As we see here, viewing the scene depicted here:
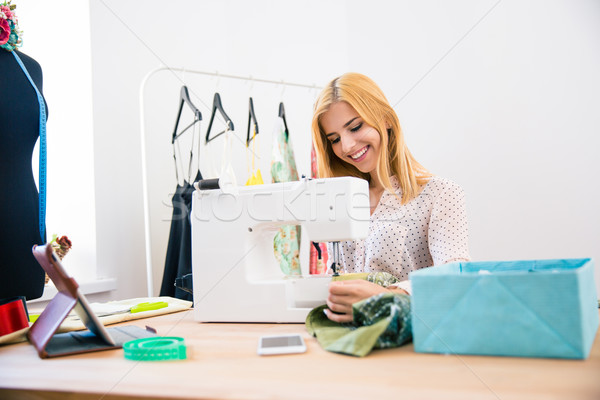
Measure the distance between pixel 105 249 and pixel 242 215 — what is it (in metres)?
1.28

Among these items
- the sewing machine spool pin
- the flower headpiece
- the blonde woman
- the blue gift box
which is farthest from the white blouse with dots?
Result: the flower headpiece

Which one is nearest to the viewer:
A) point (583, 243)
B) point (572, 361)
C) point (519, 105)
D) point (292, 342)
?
point (572, 361)

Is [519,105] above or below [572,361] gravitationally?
above

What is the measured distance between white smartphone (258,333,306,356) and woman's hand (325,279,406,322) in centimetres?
9

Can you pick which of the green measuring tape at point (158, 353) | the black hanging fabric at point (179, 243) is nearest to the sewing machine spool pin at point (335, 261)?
the green measuring tape at point (158, 353)

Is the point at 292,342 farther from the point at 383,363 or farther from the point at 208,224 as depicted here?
the point at 208,224

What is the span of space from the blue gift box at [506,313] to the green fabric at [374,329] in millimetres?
37

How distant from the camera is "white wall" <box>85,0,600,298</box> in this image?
182cm

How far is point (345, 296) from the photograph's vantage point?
0.82 meters

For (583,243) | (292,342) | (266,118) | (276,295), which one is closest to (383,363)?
(292,342)

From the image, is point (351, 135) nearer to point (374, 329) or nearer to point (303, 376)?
point (374, 329)

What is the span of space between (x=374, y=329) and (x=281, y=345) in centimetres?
16

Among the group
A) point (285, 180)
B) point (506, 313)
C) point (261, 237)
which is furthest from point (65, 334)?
point (285, 180)

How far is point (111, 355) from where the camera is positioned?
0.75m
